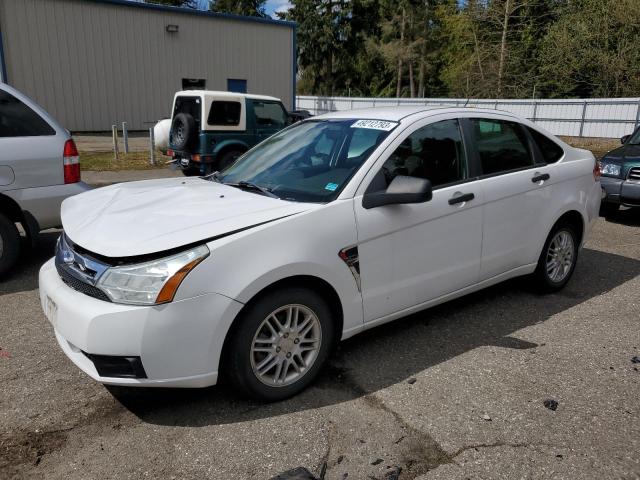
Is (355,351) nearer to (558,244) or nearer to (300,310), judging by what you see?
(300,310)

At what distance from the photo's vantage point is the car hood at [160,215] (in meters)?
2.75

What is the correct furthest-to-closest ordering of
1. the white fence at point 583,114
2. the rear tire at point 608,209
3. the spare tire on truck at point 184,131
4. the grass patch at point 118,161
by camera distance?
the white fence at point 583,114 < the grass patch at point 118,161 < the spare tire on truck at point 184,131 < the rear tire at point 608,209

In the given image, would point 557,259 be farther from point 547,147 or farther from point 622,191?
point 622,191

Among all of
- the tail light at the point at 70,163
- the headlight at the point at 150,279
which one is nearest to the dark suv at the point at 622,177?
the tail light at the point at 70,163

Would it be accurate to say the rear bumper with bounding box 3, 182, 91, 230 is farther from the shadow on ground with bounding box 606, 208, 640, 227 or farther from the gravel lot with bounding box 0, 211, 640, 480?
the shadow on ground with bounding box 606, 208, 640, 227

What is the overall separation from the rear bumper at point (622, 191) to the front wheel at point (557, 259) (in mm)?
3828

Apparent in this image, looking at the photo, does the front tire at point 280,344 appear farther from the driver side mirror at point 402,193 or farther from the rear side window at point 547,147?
the rear side window at point 547,147

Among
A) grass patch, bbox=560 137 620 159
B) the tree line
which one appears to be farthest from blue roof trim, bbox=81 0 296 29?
grass patch, bbox=560 137 620 159

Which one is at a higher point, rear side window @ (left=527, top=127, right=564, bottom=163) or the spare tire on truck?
rear side window @ (left=527, top=127, right=564, bottom=163)

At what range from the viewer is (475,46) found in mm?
33750

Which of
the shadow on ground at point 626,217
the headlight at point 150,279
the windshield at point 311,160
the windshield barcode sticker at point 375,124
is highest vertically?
the windshield barcode sticker at point 375,124

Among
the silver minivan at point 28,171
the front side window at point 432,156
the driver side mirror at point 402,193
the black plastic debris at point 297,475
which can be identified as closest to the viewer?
the black plastic debris at point 297,475

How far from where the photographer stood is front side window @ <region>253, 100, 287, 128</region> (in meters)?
12.4

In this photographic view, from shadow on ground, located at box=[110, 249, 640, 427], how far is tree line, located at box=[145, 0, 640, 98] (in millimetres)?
28351
